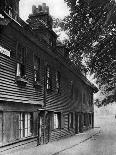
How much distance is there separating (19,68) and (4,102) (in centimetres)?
256

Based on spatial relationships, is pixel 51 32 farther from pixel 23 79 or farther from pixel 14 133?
pixel 14 133

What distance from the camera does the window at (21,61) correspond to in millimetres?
15547

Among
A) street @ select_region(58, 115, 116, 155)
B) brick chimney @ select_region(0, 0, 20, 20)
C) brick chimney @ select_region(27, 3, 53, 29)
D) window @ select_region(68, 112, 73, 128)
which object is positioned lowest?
street @ select_region(58, 115, 116, 155)

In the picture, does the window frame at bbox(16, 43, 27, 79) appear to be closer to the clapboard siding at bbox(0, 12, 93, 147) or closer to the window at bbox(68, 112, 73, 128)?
the clapboard siding at bbox(0, 12, 93, 147)

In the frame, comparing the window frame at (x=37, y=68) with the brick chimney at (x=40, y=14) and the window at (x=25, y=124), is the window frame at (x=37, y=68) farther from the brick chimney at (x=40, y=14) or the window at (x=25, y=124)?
the brick chimney at (x=40, y=14)

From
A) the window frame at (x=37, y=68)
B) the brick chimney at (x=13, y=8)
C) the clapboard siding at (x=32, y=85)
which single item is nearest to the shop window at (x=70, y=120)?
the clapboard siding at (x=32, y=85)

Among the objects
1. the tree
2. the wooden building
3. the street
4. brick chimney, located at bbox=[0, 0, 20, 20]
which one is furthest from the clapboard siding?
the street

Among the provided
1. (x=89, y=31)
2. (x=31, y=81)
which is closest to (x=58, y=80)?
(x=31, y=81)

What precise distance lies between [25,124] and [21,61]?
3.06 m

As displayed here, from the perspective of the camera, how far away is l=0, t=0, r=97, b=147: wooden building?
1387 cm

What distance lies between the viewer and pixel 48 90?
66.1ft

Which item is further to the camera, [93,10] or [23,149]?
[23,149]

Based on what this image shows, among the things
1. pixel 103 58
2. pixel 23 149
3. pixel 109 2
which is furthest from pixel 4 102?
pixel 109 2

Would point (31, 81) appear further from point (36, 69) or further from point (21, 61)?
point (21, 61)
